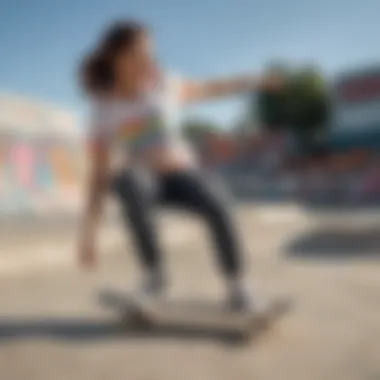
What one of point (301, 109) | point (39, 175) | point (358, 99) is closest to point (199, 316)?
point (39, 175)

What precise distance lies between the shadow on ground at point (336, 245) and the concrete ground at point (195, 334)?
0.04m

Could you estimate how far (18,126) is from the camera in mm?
14352

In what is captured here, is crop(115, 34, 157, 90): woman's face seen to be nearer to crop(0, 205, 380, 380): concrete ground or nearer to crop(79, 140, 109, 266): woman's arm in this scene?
crop(79, 140, 109, 266): woman's arm

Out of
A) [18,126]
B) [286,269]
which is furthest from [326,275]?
[18,126]

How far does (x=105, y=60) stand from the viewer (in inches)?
93.5

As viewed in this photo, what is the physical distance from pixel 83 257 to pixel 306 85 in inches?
1244

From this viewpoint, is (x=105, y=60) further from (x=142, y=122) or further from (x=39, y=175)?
(x=39, y=175)

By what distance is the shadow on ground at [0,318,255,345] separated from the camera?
9.08ft

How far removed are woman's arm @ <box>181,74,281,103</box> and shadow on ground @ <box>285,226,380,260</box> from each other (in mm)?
3222

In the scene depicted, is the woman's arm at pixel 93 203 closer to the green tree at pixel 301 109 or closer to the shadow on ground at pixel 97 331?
the shadow on ground at pixel 97 331

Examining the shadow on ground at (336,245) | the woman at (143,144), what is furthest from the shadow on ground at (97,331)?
the shadow on ground at (336,245)

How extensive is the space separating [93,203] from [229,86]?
2.27 feet

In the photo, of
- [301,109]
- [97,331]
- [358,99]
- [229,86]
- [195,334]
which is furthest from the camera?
[301,109]

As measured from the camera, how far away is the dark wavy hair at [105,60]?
2.37 metres
